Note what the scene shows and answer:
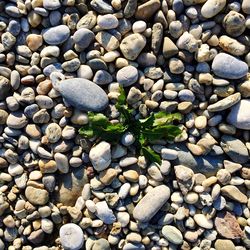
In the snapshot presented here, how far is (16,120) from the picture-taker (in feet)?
10.3

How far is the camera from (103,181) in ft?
10.1

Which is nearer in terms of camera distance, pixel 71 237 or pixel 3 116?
pixel 71 237

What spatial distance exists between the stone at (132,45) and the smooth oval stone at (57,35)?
427 mm

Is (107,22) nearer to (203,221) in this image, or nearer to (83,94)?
(83,94)

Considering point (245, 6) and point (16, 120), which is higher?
point (245, 6)

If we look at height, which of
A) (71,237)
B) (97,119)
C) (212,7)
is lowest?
(71,237)

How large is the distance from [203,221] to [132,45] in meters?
1.37

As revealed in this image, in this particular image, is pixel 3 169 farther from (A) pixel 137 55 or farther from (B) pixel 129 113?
(A) pixel 137 55

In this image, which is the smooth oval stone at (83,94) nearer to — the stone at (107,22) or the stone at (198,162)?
the stone at (107,22)

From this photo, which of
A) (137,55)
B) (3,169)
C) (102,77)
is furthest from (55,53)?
(3,169)

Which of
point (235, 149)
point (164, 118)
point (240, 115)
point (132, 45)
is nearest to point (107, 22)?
point (132, 45)

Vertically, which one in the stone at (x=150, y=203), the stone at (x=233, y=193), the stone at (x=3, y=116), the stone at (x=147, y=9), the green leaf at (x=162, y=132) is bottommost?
the stone at (x=150, y=203)

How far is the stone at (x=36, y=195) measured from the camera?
309 cm

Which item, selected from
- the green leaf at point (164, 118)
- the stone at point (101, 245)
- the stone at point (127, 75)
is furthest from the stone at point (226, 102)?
the stone at point (101, 245)
